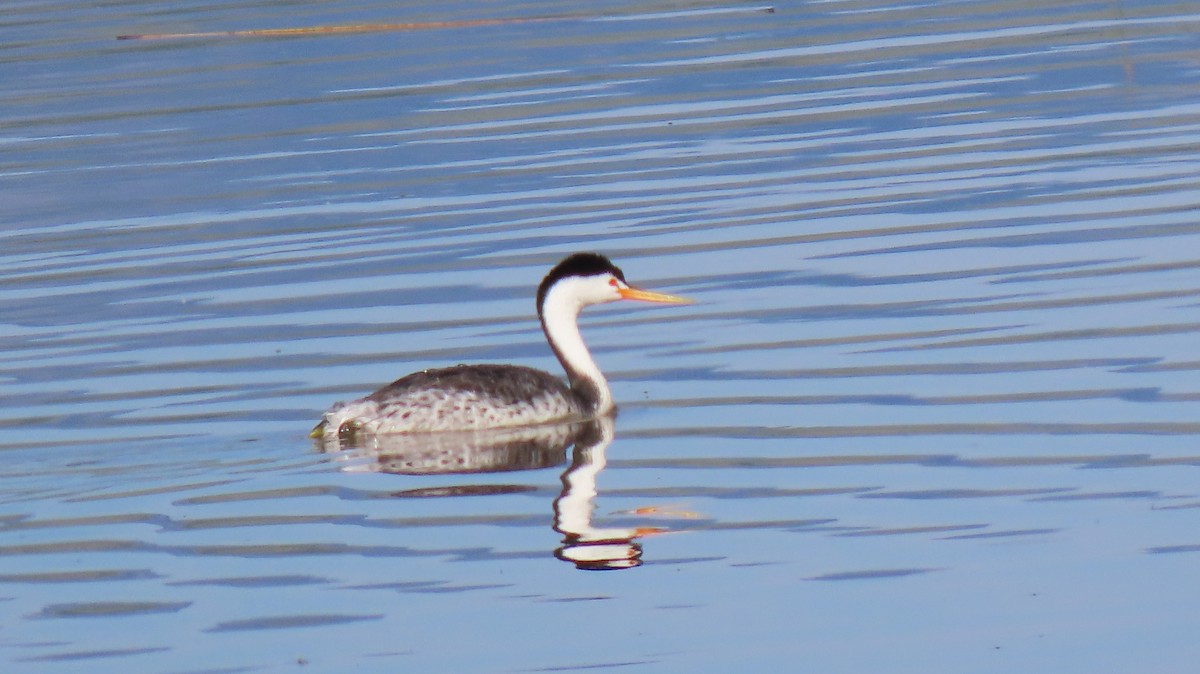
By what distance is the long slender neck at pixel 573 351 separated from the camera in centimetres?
1225

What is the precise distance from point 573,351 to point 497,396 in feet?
2.76

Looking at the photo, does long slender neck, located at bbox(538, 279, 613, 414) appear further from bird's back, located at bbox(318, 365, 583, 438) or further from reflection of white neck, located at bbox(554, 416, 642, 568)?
reflection of white neck, located at bbox(554, 416, 642, 568)

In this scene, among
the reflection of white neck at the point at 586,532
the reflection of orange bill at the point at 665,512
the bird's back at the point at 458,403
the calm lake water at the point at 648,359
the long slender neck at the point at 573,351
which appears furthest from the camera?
the long slender neck at the point at 573,351

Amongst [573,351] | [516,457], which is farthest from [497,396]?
[573,351]

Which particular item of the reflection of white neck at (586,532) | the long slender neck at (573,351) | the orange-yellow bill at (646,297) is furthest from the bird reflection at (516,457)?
the orange-yellow bill at (646,297)

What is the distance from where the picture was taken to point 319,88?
2620cm

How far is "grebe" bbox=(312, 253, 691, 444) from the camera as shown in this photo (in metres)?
11.6

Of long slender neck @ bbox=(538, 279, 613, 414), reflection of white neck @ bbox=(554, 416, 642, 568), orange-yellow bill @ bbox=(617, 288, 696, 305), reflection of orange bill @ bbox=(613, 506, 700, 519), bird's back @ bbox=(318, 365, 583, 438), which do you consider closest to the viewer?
reflection of white neck @ bbox=(554, 416, 642, 568)

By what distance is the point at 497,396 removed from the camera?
1194 cm

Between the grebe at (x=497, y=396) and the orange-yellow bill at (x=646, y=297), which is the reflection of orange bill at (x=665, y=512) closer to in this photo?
the grebe at (x=497, y=396)

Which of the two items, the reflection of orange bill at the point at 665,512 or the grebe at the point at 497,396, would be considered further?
the grebe at the point at 497,396

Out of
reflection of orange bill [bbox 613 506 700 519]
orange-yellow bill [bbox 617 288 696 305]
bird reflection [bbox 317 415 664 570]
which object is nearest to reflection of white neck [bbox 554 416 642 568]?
bird reflection [bbox 317 415 664 570]

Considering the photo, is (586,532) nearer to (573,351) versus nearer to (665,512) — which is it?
(665,512)

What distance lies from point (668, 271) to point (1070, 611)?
7.42m
